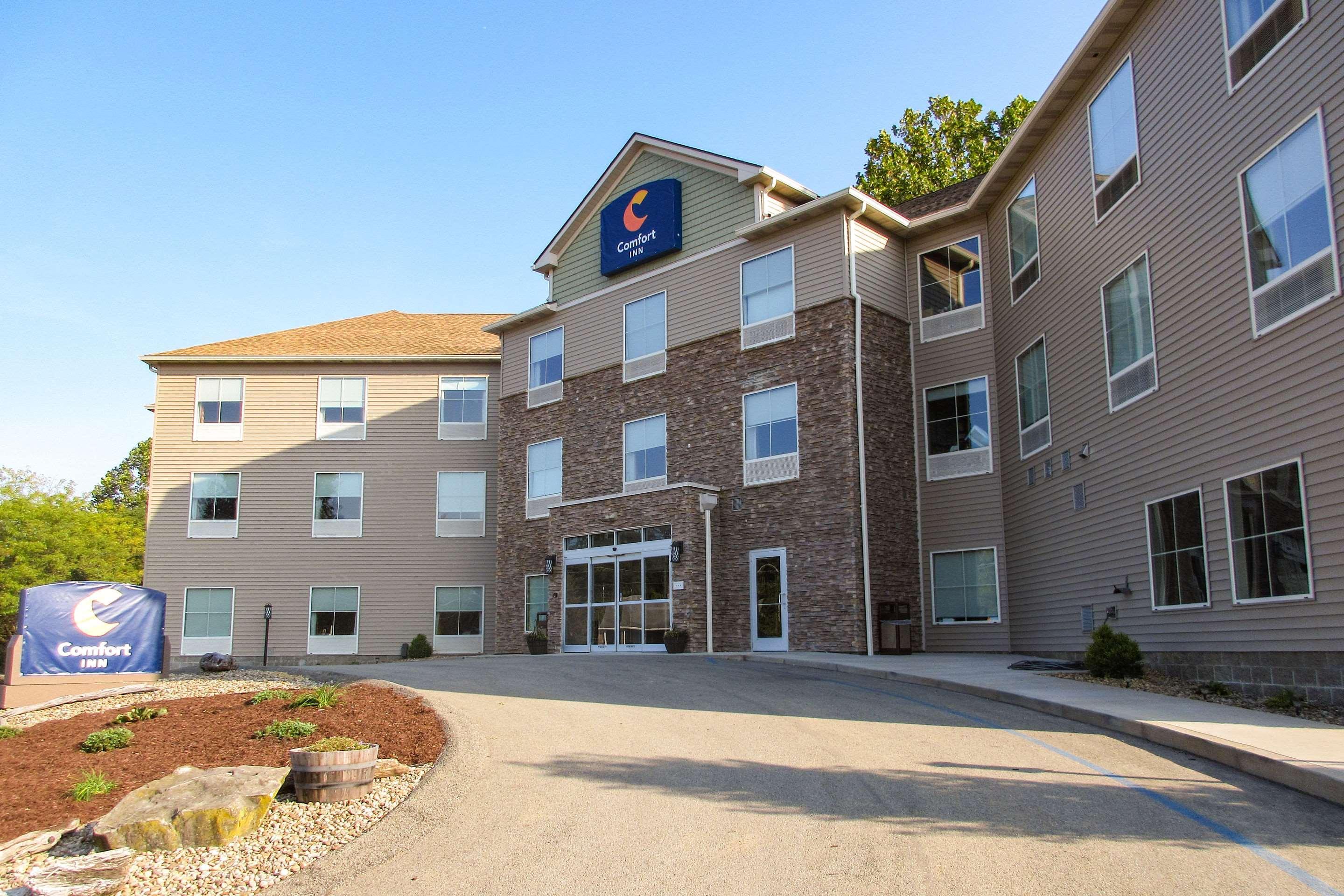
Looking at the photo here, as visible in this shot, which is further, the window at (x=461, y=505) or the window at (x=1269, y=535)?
the window at (x=461, y=505)

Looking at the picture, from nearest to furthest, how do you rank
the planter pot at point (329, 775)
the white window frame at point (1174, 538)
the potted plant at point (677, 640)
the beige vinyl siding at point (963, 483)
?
the planter pot at point (329, 775), the white window frame at point (1174, 538), the beige vinyl siding at point (963, 483), the potted plant at point (677, 640)

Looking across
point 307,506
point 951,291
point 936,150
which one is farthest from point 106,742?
point 936,150

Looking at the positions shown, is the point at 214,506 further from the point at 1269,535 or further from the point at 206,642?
the point at 1269,535

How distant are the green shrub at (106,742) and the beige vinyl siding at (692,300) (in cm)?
1539

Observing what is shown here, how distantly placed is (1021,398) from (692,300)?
7942 millimetres

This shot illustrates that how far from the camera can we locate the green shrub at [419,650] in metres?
29.5

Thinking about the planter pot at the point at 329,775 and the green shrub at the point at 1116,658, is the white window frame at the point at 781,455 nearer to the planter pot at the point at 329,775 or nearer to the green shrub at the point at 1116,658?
the green shrub at the point at 1116,658

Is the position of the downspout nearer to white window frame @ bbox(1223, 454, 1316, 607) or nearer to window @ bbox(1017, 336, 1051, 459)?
window @ bbox(1017, 336, 1051, 459)

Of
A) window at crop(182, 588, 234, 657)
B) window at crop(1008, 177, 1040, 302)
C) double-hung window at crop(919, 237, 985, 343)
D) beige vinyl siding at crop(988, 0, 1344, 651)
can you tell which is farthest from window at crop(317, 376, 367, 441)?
beige vinyl siding at crop(988, 0, 1344, 651)

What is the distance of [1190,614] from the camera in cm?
1389

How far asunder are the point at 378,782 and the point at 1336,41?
11.8m

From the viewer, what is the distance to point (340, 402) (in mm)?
32375

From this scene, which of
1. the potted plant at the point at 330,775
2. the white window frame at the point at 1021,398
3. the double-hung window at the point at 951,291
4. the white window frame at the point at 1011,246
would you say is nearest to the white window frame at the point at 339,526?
the double-hung window at the point at 951,291

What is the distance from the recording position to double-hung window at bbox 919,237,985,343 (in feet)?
73.5
